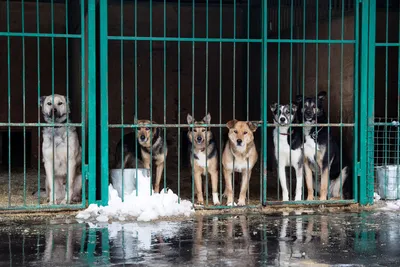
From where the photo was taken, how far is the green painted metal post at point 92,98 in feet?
28.2

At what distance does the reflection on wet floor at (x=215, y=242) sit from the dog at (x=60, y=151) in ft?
4.65

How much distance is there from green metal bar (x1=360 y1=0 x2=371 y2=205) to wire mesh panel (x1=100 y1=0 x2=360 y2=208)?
3.3 inches

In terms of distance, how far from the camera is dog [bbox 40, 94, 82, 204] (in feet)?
30.7

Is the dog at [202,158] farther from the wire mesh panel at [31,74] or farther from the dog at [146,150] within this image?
the wire mesh panel at [31,74]

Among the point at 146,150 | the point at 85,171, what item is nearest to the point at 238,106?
the point at 146,150

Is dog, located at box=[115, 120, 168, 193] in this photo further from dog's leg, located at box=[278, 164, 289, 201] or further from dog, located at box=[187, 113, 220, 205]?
dog's leg, located at box=[278, 164, 289, 201]

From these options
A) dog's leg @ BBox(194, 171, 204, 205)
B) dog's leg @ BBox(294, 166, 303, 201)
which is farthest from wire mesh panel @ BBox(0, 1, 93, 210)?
dog's leg @ BBox(294, 166, 303, 201)

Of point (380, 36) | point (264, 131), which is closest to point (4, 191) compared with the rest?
point (264, 131)

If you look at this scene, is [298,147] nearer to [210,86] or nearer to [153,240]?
[153,240]

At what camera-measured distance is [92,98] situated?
864 centimetres

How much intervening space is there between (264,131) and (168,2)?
20.9 ft

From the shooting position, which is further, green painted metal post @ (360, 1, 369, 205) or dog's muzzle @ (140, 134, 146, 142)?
dog's muzzle @ (140, 134, 146, 142)

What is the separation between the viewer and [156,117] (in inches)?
587

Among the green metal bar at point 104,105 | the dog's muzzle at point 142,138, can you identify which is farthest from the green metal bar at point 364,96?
the green metal bar at point 104,105
